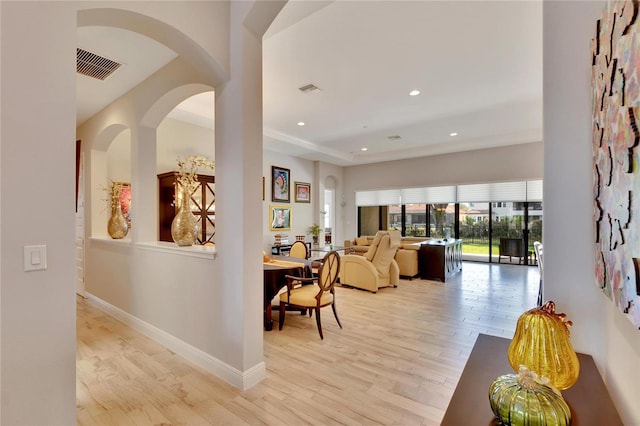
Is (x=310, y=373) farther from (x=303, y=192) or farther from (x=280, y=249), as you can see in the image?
(x=303, y=192)

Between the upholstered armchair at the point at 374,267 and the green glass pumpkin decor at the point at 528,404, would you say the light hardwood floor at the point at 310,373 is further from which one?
the green glass pumpkin decor at the point at 528,404

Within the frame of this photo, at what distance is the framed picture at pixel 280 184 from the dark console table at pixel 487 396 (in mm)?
6671

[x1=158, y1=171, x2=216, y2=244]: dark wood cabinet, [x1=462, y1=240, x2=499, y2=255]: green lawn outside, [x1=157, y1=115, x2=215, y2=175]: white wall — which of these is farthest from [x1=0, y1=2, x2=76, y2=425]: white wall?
[x1=462, y1=240, x2=499, y2=255]: green lawn outside

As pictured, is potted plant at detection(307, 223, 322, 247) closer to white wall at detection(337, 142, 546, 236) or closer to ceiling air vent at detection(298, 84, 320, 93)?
white wall at detection(337, 142, 546, 236)

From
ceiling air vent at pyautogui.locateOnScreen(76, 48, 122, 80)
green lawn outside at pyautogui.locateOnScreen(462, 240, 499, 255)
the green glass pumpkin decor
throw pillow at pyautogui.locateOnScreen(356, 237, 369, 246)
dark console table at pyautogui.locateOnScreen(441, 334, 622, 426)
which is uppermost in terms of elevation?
ceiling air vent at pyautogui.locateOnScreen(76, 48, 122, 80)

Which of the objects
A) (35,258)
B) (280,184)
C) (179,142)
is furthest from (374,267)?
(35,258)

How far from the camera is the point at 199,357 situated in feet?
8.70

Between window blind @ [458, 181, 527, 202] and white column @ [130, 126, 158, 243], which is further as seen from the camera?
window blind @ [458, 181, 527, 202]

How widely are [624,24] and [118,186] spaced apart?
17.0 feet

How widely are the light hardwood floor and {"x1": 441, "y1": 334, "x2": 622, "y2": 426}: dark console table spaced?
1.01m

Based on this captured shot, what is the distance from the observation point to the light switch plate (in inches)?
54.1

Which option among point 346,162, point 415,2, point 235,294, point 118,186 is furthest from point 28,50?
point 346,162

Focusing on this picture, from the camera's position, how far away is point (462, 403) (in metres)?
1.00

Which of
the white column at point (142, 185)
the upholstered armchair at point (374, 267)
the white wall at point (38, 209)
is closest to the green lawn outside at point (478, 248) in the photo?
the upholstered armchair at point (374, 267)
